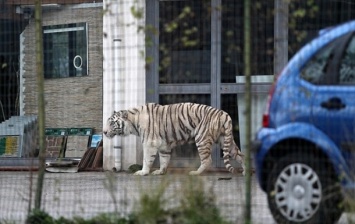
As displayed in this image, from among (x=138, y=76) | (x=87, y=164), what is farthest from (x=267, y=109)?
(x=87, y=164)

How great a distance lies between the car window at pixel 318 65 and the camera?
23.9ft

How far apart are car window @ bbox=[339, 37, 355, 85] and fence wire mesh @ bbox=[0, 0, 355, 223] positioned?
1 cm

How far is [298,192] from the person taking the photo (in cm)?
700

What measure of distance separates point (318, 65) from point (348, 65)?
0.83 ft

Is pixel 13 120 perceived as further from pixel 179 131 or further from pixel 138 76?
pixel 138 76

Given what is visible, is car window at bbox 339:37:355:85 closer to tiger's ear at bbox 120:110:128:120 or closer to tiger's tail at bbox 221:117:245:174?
tiger's tail at bbox 221:117:245:174

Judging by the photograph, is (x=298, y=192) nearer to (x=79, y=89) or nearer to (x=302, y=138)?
(x=302, y=138)

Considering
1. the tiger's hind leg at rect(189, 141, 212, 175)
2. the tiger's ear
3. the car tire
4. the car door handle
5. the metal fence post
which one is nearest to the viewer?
the car tire

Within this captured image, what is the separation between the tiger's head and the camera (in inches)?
548

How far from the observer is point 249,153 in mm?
6922

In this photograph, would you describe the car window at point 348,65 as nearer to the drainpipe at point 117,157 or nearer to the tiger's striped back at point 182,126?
the tiger's striped back at point 182,126

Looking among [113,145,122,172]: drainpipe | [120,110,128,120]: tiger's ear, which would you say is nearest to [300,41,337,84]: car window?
[120,110,128,120]: tiger's ear

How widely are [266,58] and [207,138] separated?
494cm

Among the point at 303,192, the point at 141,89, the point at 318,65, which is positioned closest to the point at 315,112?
the point at 318,65
